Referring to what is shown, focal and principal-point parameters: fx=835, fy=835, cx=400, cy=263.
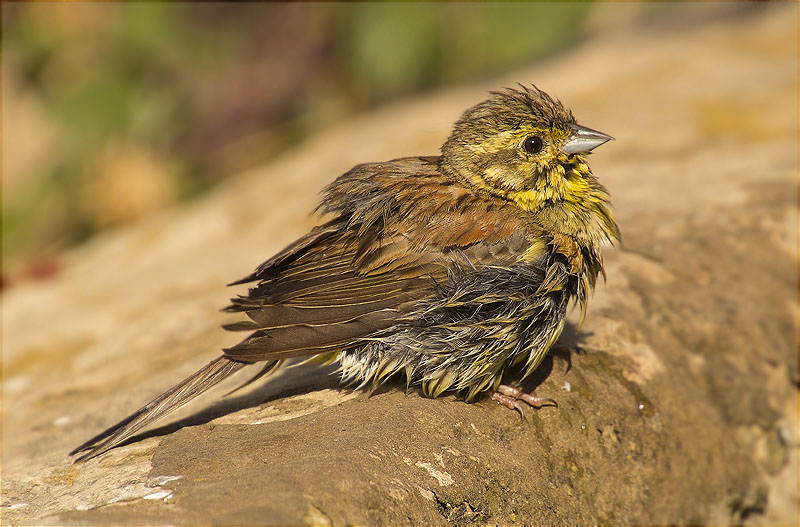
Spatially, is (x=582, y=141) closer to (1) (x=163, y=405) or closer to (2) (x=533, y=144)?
(2) (x=533, y=144)

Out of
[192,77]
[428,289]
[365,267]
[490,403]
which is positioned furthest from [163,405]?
[192,77]

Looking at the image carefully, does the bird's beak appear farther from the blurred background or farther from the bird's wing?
the blurred background

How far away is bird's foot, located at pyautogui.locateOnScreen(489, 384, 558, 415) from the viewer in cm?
324

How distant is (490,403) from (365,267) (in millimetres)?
739

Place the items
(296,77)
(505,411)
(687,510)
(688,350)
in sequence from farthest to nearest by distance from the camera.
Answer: (296,77)
(688,350)
(687,510)
(505,411)

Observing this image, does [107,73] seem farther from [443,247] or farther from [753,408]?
[753,408]

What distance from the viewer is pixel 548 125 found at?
143 inches

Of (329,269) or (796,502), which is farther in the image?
(796,502)

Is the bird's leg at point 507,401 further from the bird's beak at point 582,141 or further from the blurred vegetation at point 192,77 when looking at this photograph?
the blurred vegetation at point 192,77

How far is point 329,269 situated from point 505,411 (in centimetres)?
91

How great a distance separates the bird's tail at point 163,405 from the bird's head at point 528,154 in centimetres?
133

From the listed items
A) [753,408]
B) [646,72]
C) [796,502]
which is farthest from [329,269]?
[646,72]

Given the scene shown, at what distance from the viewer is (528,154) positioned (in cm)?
364

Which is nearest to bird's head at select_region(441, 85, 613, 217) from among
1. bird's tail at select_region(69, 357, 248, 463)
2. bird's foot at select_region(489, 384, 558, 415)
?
bird's foot at select_region(489, 384, 558, 415)
